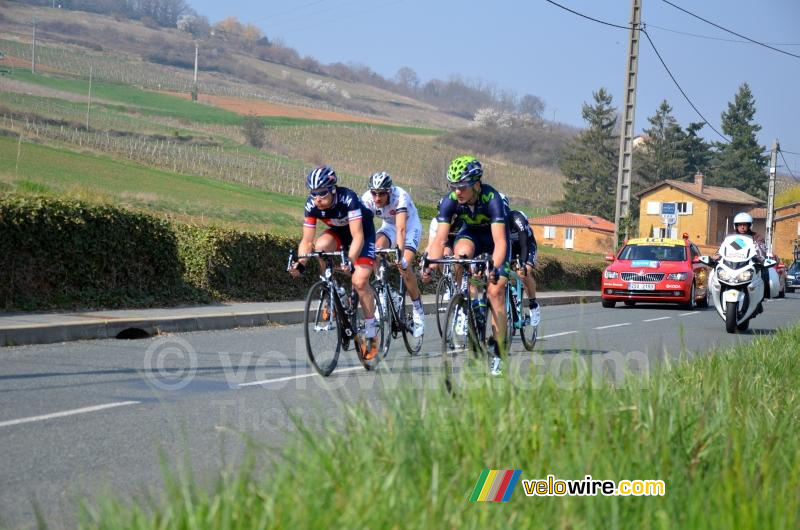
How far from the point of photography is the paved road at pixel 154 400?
528cm

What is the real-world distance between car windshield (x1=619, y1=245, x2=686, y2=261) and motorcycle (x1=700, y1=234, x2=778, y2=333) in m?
8.39

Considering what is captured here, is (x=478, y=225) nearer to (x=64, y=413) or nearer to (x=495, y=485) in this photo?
(x=64, y=413)

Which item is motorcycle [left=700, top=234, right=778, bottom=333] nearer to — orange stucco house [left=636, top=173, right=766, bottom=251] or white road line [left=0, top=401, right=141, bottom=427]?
white road line [left=0, top=401, right=141, bottom=427]

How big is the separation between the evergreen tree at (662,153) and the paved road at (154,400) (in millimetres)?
99888

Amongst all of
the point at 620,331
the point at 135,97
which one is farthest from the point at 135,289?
the point at 135,97

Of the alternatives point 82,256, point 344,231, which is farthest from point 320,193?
point 82,256

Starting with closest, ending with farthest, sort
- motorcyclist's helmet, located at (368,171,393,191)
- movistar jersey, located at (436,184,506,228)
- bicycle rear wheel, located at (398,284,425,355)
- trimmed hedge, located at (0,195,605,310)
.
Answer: movistar jersey, located at (436,184,506,228), bicycle rear wheel, located at (398,284,425,355), motorcyclist's helmet, located at (368,171,393,191), trimmed hedge, located at (0,195,605,310)

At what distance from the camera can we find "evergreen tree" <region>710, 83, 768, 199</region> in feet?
376

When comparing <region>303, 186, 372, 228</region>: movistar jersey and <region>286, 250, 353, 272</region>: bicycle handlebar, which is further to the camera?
<region>303, 186, 372, 228</region>: movistar jersey

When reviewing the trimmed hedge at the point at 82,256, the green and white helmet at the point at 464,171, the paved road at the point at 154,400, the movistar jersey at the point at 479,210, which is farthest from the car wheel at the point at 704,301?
the green and white helmet at the point at 464,171

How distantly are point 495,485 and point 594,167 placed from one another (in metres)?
104

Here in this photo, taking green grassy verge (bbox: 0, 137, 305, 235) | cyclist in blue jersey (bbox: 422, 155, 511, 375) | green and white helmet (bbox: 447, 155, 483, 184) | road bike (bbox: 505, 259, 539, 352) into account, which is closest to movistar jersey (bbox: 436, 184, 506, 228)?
cyclist in blue jersey (bbox: 422, 155, 511, 375)

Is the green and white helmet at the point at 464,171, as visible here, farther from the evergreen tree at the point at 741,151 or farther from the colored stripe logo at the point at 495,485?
the evergreen tree at the point at 741,151

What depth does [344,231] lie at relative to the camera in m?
10.3
